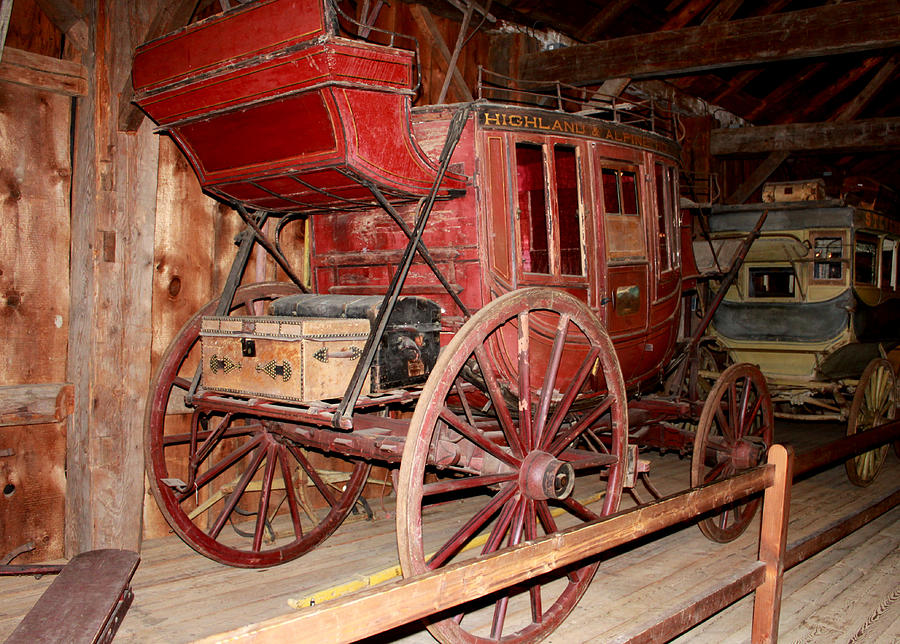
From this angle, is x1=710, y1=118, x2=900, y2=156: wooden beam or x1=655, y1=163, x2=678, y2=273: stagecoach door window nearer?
x1=655, y1=163, x2=678, y2=273: stagecoach door window

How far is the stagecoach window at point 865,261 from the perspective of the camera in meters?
6.27

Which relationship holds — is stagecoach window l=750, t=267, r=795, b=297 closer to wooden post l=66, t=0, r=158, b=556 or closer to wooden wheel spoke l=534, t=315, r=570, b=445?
wooden wheel spoke l=534, t=315, r=570, b=445

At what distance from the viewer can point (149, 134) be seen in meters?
3.94

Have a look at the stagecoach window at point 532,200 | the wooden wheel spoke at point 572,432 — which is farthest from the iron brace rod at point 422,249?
the stagecoach window at point 532,200

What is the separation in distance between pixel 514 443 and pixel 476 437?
0.21 m

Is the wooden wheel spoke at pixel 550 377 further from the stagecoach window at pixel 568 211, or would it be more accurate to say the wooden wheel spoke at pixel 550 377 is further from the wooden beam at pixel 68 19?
the wooden beam at pixel 68 19

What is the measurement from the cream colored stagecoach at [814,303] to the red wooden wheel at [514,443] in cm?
290

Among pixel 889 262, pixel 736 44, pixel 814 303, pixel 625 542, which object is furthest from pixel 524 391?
pixel 889 262

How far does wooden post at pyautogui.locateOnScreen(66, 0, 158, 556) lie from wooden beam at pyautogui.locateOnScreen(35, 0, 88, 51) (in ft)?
0.15

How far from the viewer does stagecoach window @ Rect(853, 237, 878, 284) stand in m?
6.27

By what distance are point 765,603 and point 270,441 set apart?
2.53 m

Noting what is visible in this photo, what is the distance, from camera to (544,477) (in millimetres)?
3074

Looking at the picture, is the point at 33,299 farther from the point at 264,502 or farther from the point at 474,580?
the point at 474,580

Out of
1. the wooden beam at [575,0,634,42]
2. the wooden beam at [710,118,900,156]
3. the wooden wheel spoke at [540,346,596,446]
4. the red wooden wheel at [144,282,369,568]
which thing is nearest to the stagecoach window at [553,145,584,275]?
the wooden beam at [575,0,634,42]
